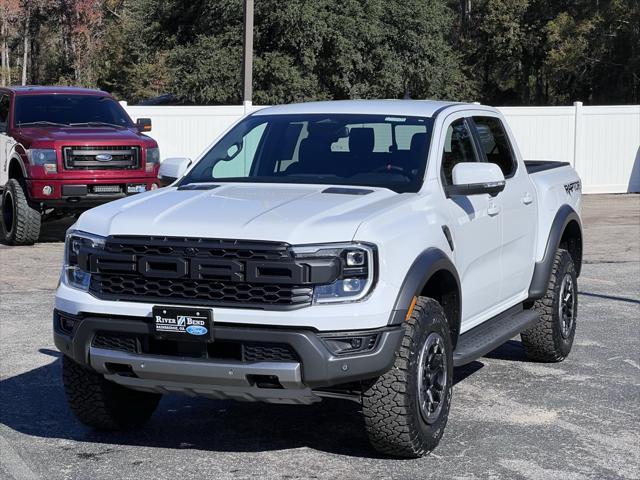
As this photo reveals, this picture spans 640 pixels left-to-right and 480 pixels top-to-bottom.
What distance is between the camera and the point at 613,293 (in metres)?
11.5

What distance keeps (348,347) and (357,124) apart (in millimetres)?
1935

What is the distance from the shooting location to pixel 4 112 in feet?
52.0

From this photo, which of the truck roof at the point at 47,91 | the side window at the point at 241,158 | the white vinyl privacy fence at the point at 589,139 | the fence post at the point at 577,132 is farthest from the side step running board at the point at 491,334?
the fence post at the point at 577,132

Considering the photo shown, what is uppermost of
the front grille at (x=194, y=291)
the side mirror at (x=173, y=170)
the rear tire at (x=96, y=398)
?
the side mirror at (x=173, y=170)

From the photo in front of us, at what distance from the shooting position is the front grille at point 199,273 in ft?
17.5

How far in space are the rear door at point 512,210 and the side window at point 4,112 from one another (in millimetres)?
9298

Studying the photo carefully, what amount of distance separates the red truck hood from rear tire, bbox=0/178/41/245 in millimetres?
628

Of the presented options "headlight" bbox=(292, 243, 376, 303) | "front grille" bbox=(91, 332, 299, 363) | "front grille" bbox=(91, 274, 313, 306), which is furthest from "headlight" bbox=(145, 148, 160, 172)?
"headlight" bbox=(292, 243, 376, 303)

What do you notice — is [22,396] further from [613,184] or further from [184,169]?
[613,184]

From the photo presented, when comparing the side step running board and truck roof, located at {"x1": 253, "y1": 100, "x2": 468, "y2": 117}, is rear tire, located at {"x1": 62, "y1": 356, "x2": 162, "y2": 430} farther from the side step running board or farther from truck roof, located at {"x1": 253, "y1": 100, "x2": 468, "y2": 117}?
truck roof, located at {"x1": 253, "y1": 100, "x2": 468, "y2": 117}

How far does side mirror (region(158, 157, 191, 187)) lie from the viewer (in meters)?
7.06

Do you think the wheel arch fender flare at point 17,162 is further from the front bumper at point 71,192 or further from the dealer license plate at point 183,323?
the dealer license plate at point 183,323

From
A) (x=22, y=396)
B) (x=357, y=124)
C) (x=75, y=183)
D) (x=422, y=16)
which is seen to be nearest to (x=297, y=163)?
(x=357, y=124)

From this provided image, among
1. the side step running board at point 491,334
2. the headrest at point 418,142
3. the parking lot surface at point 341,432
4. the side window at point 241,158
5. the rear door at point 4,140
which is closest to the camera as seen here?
the parking lot surface at point 341,432
